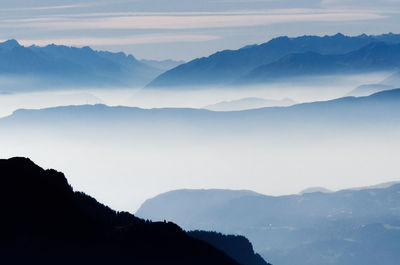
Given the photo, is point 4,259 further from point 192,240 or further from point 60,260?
point 192,240

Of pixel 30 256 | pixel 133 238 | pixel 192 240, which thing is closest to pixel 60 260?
pixel 30 256

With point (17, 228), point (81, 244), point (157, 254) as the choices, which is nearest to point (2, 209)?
point (17, 228)

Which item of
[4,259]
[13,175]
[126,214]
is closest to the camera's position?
[4,259]

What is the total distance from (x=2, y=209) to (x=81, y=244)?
1060 centimetres

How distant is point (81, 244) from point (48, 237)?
413cm

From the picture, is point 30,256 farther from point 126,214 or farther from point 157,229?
point 126,214

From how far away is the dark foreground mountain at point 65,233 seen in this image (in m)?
109

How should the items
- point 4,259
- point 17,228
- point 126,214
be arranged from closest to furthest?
point 4,259 → point 17,228 → point 126,214

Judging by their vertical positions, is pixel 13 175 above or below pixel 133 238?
above

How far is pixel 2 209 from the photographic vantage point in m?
113

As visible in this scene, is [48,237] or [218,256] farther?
[218,256]

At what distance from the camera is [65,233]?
11481cm

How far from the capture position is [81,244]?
113m

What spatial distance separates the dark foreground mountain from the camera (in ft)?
358
